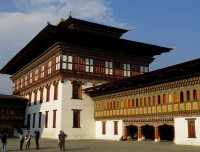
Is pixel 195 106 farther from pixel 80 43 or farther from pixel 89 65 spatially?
pixel 80 43

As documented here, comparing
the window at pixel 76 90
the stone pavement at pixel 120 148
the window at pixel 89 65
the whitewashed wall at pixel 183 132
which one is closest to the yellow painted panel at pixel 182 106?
the whitewashed wall at pixel 183 132

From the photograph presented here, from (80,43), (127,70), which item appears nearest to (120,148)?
(80,43)

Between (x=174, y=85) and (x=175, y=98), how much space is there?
1212 millimetres

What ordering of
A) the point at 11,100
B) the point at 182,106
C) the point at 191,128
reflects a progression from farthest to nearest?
the point at 11,100
the point at 182,106
the point at 191,128

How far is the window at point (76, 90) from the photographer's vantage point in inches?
1553

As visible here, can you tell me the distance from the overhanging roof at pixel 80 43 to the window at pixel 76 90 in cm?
547

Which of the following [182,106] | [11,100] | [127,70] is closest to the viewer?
[182,106]

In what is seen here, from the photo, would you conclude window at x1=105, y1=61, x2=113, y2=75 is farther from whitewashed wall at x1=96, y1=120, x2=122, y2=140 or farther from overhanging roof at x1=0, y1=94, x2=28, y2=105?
overhanging roof at x1=0, y1=94, x2=28, y2=105

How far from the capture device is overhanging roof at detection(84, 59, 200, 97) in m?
24.8

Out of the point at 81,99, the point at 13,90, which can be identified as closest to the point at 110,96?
the point at 81,99

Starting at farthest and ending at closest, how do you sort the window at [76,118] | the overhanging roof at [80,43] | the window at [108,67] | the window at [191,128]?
1. the window at [108,67]
2. the window at [76,118]
3. the overhanging roof at [80,43]
4. the window at [191,128]

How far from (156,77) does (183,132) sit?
234 inches

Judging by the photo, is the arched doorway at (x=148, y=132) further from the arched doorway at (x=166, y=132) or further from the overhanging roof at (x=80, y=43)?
the overhanging roof at (x=80, y=43)

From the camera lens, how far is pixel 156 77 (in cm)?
2891
